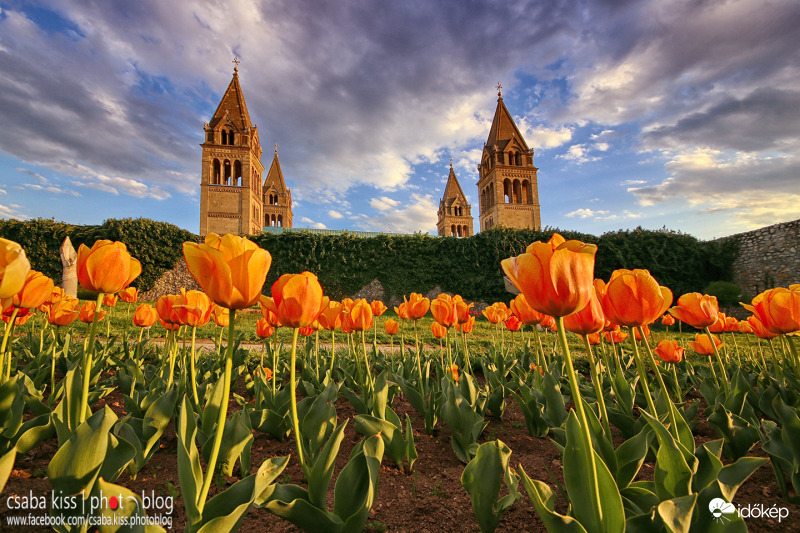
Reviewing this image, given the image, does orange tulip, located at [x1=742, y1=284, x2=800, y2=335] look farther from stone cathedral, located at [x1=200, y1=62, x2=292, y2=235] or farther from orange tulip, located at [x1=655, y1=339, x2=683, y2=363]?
stone cathedral, located at [x1=200, y1=62, x2=292, y2=235]

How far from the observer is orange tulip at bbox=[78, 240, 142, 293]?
130 centimetres

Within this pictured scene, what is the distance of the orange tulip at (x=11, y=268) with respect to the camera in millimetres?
846

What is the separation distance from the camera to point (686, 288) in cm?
1577

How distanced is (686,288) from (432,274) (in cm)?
1117

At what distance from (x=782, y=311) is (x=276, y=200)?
181ft

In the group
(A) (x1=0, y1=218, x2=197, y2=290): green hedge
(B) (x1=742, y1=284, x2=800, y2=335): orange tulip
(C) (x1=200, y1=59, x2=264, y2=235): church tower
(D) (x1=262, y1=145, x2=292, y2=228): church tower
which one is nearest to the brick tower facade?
(C) (x1=200, y1=59, x2=264, y2=235): church tower

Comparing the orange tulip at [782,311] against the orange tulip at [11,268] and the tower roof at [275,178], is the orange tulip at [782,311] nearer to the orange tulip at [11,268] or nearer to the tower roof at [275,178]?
the orange tulip at [11,268]

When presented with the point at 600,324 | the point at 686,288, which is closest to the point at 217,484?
the point at 600,324

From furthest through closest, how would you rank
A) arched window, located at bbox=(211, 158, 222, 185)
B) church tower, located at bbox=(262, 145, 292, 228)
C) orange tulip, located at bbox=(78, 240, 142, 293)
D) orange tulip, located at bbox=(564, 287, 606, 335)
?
church tower, located at bbox=(262, 145, 292, 228) → arched window, located at bbox=(211, 158, 222, 185) → orange tulip, located at bbox=(78, 240, 142, 293) → orange tulip, located at bbox=(564, 287, 606, 335)

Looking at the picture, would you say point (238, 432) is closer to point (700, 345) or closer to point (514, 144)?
point (700, 345)

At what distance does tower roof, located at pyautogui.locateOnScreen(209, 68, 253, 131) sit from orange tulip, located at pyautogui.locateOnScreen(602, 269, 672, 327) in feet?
123

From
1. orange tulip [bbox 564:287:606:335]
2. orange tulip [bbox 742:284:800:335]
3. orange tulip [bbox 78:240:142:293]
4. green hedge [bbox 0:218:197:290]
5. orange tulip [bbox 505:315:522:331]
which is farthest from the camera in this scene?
green hedge [bbox 0:218:197:290]

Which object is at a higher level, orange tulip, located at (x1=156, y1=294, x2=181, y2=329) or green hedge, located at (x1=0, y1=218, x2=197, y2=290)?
green hedge, located at (x1=0, y1=218, x2=197, y2=290)

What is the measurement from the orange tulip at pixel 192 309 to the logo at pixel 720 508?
215 cm
